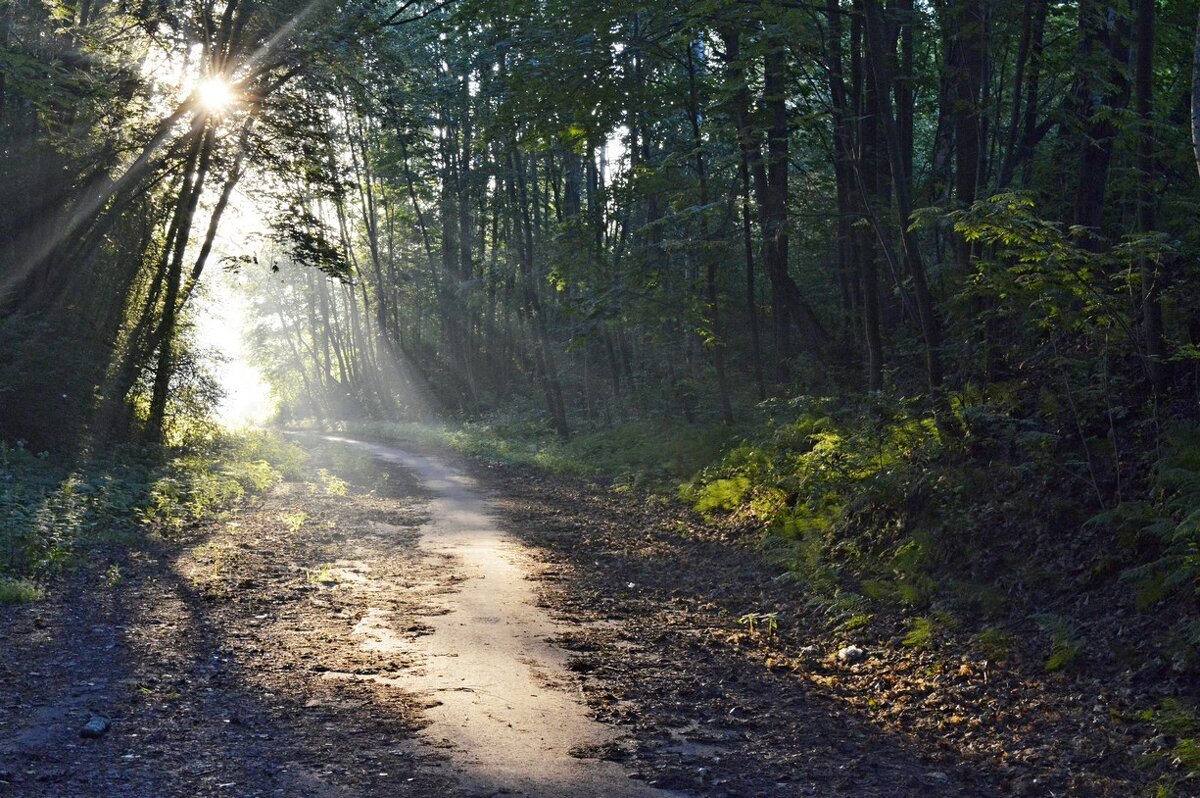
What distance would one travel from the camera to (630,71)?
43.4ft

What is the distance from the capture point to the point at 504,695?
5.86m

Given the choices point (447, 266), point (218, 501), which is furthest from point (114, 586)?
point (447, 266)

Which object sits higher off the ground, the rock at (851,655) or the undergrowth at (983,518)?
the undergrowth at (983,518)

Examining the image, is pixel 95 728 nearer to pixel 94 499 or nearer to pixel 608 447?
pixel 94 499

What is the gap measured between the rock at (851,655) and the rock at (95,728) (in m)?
4.83

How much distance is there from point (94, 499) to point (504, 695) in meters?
8.95

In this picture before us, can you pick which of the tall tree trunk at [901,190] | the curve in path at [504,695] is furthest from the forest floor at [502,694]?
the tall tree trunk at [901,190]

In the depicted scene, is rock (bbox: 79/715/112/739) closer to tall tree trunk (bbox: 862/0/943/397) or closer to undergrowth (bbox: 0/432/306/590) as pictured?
undergrowth (bbox: 0/432/306/590)

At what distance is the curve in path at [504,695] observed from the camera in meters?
4.62

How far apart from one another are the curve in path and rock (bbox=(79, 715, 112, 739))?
5.68ft

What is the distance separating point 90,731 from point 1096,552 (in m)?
6.68

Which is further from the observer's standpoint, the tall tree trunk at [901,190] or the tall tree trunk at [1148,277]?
the tall tree trunk at [901,190]

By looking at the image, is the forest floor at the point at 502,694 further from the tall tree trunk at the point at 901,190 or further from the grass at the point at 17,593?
the tall tree trunk at the point at 901,190

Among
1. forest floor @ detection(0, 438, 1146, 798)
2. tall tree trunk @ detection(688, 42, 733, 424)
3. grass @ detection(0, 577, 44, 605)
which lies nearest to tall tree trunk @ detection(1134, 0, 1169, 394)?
forest floor @ detection(0, 438, 1146, 798)
